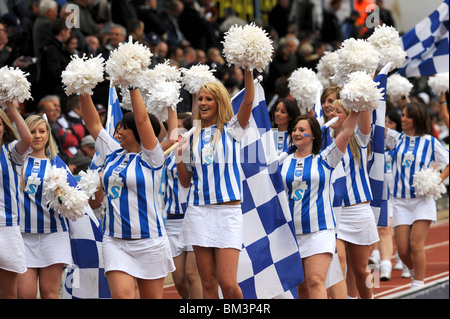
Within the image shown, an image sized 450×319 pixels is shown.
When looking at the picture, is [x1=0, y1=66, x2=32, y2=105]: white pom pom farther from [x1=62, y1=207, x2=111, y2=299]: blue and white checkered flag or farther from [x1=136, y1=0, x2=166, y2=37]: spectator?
[x1=136, y1=0, x2=166, y2=37]: spectator

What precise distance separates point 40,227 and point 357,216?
270 centimetres

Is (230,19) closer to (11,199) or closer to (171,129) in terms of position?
(171,129)

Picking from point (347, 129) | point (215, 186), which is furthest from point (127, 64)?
point (347, 129)

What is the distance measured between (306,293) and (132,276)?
201 centimetres

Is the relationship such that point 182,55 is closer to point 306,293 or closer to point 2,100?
point 306,293

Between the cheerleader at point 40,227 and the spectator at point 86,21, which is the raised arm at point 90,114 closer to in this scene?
the cheerleader at point 40,227

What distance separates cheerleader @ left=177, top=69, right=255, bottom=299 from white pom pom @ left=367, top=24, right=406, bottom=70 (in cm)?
149

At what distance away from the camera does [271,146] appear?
7.12 meters

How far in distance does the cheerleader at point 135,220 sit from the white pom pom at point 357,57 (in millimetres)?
1727

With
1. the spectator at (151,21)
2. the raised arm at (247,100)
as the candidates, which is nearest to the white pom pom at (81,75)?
the raised arm at (247,100)

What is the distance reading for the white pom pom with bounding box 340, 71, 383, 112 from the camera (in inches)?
247

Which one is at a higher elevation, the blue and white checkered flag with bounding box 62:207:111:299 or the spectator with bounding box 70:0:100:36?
the spectator with bounding box 70:0:100:36

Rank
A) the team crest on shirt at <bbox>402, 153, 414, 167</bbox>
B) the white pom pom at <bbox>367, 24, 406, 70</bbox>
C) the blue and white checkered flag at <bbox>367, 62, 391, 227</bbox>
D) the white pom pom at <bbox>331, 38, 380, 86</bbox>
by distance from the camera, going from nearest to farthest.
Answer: the white pom pom at <bbox>331, 38, 380, 86</bbox> → the white pom pom at <bbox>367, 24, 406, 70</bbox> → the blue and white checkered flag at <bbox>367, 62, 391, 227</bbox> → the team crest on shirt at <bbox>402, 153, 414, 167</bbox>

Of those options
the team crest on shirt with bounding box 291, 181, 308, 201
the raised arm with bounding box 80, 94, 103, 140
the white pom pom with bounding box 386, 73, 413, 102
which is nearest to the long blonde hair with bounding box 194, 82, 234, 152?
the raised arm with bounding box 80, 94, 103, 140
